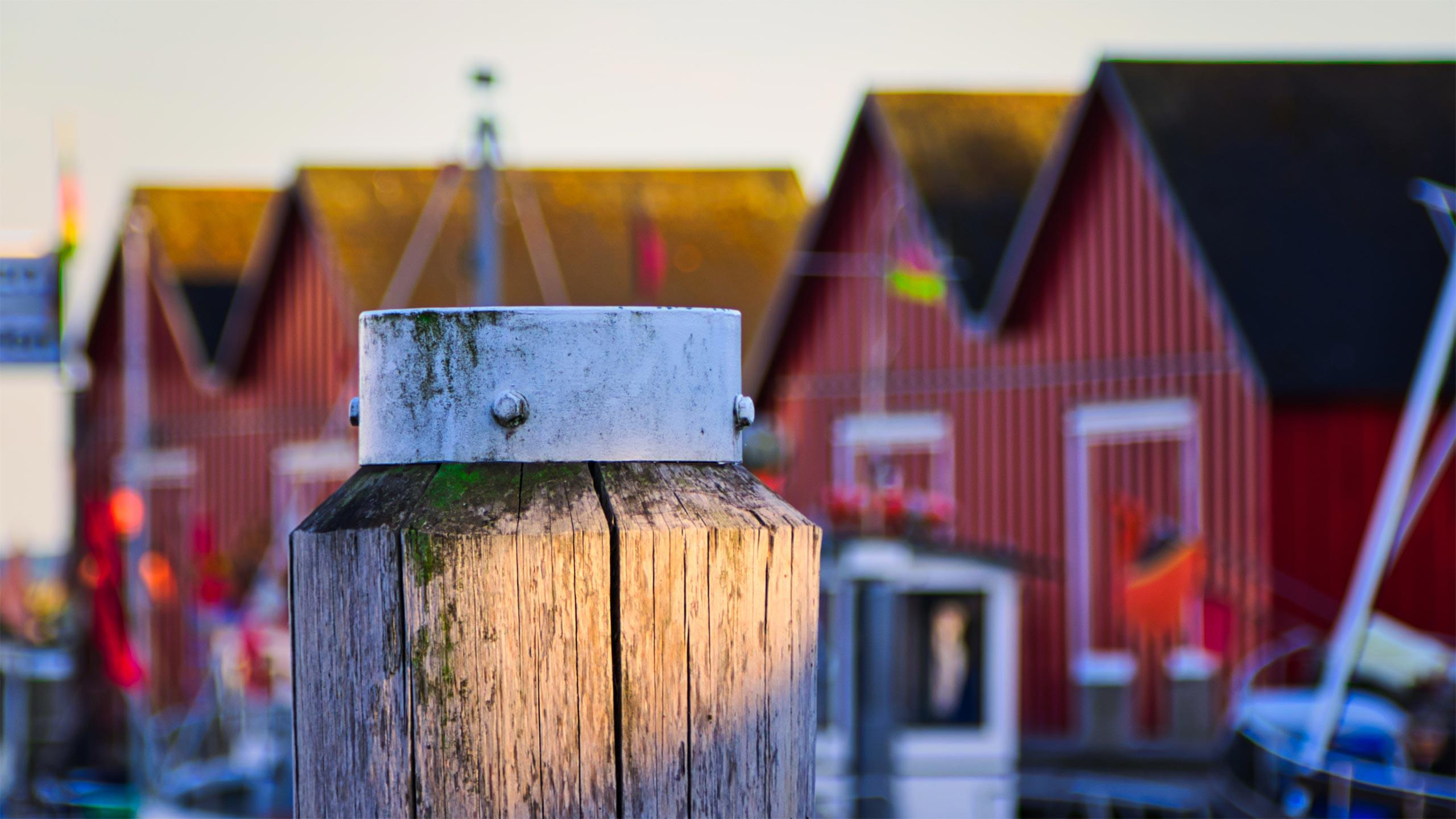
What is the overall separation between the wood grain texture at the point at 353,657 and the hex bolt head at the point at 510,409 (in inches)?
3.6

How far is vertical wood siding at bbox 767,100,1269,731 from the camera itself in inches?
670

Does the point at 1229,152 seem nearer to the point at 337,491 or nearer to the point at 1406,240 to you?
the point at 1406,240

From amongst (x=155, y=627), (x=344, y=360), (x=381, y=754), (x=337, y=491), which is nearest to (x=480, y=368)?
(x=337, y=491)

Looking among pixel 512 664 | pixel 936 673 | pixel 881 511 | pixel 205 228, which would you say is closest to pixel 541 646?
pixel 512 664

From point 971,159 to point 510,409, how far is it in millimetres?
20771

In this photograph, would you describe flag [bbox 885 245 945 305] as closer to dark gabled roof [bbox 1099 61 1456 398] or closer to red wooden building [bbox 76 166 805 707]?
dark gabled roof [bbox 1099 61 1456 398]

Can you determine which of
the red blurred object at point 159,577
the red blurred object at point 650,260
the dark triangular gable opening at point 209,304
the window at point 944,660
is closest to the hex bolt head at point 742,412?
the window at point 944,660

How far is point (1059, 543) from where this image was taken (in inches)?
755

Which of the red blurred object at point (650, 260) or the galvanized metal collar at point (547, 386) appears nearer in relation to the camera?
the galvanized metal collar at point (547, 386)

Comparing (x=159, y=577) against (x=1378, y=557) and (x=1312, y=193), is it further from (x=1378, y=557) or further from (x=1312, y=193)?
(x=1378, y=557)

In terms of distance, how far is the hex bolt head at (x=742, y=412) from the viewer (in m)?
2.13

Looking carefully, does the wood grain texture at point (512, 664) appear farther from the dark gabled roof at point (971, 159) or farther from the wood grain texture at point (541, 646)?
the dark gabled roof at point (971, 159)

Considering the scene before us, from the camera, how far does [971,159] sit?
2239 cm

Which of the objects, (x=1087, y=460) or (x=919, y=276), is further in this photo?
(x=919, y=276)
